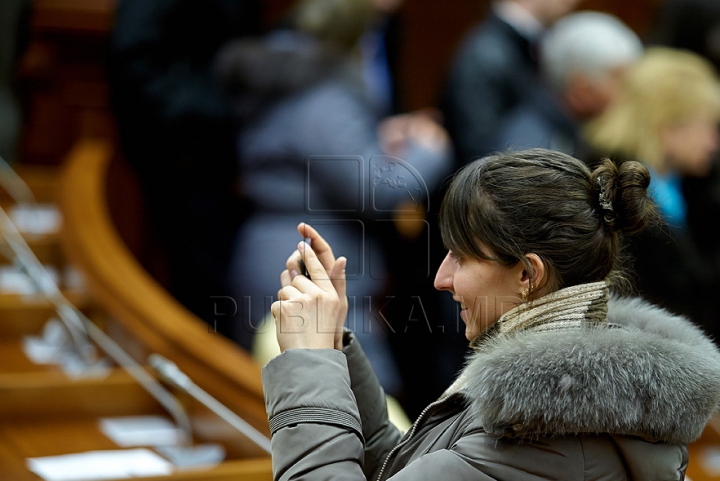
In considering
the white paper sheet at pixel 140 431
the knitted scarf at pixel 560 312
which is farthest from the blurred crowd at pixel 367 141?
the knitted scarf at pixel 560 312

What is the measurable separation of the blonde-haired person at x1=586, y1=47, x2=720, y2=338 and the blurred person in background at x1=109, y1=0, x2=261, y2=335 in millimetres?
1094

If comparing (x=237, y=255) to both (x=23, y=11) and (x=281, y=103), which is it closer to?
(x=281, y=103)

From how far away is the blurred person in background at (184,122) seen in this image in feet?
7.68

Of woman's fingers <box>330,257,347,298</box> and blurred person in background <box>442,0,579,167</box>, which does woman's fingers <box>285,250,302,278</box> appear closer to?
woman's fingers <box>330,257,347,298</box>

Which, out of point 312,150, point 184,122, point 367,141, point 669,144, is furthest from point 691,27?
point 184,122

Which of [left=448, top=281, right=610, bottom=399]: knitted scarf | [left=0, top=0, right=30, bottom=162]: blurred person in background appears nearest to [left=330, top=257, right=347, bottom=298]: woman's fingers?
[left=448, top=281, right=610, bottom=399]: knitted scarf

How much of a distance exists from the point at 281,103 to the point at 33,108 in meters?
1.42

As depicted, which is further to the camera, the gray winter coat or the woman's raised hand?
the woman's raised hand

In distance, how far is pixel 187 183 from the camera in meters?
2.45

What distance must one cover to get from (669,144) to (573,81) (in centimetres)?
38

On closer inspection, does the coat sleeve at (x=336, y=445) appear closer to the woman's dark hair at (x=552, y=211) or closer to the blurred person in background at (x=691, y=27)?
the woman's dark hair at (x=552, y=211)

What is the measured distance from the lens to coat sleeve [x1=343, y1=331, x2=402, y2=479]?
A: 121cm

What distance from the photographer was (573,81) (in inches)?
102

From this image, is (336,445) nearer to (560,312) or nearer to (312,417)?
(312,417)
